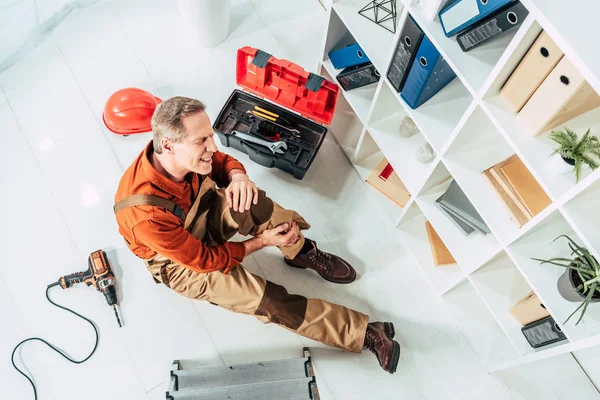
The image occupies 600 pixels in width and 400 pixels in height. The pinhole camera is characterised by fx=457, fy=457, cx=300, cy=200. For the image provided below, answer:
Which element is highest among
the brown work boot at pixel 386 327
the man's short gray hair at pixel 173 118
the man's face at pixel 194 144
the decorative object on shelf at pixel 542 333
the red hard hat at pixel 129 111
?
the red hard hat at pixel 129 111

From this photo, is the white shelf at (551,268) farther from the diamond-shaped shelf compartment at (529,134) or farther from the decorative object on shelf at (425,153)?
the decorative object on shelf at (425,153)

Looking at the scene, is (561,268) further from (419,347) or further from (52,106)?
(52,106)

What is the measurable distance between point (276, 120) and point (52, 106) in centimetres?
126

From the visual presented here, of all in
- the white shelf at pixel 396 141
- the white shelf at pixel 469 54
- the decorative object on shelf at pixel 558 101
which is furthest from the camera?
the white shelf at pixel 396 141

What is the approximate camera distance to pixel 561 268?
154 cm

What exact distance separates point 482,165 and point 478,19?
55 centimetres

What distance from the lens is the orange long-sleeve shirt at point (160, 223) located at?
1521mm

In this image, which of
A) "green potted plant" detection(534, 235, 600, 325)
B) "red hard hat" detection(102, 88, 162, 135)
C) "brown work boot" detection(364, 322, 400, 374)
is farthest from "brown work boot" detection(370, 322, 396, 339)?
"red hard hat" detection(102, 88, 162, 135)

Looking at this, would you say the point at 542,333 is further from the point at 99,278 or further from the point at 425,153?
the point at 99,278

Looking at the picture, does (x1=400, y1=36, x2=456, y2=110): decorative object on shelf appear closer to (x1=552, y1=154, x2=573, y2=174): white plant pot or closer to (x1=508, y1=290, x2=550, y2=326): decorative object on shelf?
(x1=552, y1=154, x2=573, y2=174): white plant pot

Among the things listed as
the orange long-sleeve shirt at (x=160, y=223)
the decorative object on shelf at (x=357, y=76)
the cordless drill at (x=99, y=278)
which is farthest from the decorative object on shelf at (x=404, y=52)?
the cordless drill at (x=99, y=278)

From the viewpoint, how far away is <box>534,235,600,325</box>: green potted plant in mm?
1356

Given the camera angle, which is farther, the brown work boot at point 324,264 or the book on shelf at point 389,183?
the book on shelf at point 389,183

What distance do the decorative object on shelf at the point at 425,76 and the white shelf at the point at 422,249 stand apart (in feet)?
1.92
